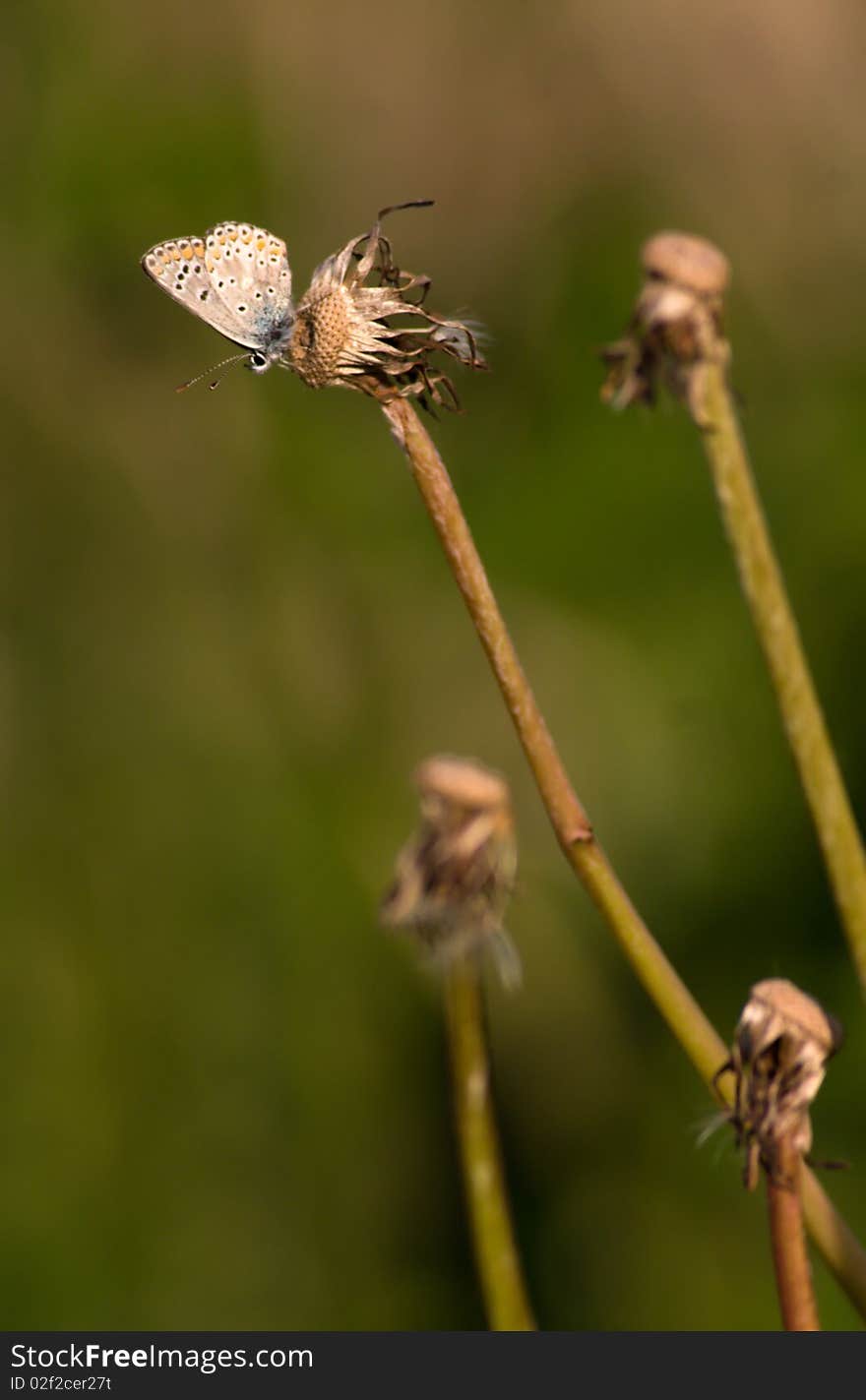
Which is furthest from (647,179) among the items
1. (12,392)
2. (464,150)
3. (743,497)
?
(743,497)

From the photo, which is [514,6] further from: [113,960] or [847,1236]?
[847,1236]

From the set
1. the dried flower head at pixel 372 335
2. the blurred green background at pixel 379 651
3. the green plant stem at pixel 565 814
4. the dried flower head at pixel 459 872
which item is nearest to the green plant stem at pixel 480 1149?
the dried flower head at pixel 459 872

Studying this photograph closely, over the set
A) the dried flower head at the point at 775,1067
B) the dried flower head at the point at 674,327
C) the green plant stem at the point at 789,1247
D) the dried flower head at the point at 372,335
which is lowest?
the green plant stem at the point at 789,1247

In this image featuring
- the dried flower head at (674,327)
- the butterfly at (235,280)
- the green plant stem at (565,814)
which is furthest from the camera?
the dried flower head at (674,327)

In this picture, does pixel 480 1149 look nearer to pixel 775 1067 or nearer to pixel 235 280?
pixel 775 1067

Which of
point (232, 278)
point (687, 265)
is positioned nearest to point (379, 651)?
point (687, 265)

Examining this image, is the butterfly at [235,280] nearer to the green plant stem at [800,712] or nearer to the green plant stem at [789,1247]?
the green plant stem at [800,712]
